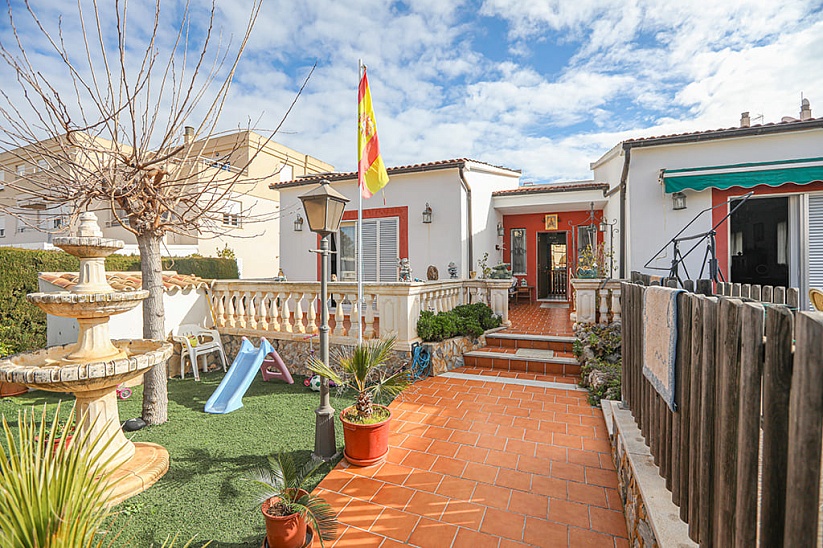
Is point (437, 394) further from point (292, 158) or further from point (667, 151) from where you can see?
point (292, 158)

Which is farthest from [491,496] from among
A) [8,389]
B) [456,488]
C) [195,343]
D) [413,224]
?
[413,224]

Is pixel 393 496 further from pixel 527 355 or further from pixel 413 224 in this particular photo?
pixel 413 224

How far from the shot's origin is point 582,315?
7723 millimetres

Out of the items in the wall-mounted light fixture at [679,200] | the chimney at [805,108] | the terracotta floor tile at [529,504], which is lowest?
the terracotta floor tile at [529,504]

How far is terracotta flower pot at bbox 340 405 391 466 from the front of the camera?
380cm

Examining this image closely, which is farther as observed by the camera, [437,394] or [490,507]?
[437,394]

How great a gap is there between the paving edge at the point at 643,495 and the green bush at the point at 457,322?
137 inches

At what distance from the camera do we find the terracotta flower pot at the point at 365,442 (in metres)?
3.80

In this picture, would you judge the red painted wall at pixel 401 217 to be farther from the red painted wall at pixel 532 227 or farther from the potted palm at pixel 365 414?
the potted palm at pixel 365 414

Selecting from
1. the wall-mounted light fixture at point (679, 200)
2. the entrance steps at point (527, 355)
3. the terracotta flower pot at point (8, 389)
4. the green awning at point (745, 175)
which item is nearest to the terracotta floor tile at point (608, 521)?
the entrance steps at point (527, 355)

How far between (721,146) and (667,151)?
1015 millimetres

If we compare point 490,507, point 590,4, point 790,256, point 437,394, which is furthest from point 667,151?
point 490,507

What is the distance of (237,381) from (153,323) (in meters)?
1.57

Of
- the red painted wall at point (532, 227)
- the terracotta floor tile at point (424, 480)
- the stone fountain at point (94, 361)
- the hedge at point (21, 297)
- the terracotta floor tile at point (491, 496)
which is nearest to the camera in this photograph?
the stone fountain at point (94, 361)
